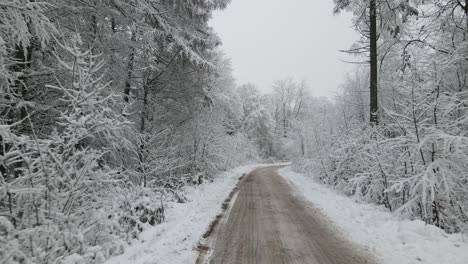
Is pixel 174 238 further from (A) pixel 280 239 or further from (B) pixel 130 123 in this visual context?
(B) pixel 130 123

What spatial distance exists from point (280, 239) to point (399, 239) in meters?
2.13

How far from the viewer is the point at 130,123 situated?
4.97 m

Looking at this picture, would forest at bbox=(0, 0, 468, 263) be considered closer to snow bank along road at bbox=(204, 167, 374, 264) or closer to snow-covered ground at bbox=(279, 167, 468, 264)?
snow-covered ground at bbox=(279, 167, 468, 264)

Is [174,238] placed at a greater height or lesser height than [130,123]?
lesser

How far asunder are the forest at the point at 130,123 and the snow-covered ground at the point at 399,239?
1.63ft

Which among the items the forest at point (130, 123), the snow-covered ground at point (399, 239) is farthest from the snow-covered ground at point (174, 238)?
the snow-covered ground at point (399, 239)

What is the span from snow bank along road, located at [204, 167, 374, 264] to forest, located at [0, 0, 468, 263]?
5.61 ft

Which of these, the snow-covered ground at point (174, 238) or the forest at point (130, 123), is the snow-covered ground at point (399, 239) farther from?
the snow-covered ground at point (174, 238)

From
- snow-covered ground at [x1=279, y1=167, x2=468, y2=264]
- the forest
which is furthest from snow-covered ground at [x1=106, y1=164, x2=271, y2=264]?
snow-covered ground at [x1=279, y1=167, x2=468, y2=264]

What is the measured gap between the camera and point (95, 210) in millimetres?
4328

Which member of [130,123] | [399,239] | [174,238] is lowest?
[174,238]

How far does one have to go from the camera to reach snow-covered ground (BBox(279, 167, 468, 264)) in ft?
13.3

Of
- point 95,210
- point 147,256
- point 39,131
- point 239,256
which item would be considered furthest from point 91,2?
point 239,256

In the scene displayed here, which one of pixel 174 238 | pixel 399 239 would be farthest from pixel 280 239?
pixel 399 239
